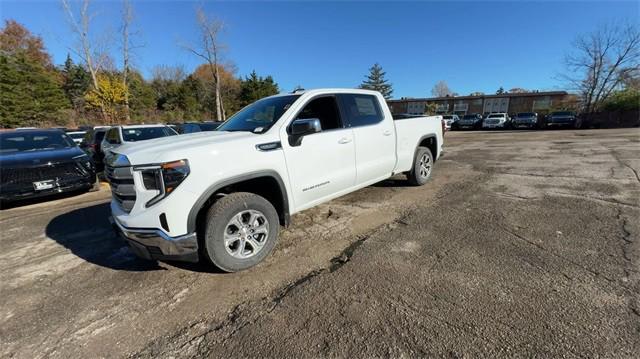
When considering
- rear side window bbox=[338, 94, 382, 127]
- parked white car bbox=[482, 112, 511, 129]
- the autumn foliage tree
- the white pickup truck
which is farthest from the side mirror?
parked white car bbox=[482, 112, 511, 129]

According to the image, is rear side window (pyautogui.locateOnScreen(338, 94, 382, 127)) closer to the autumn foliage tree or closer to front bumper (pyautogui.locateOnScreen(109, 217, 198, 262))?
front bumper (pyautogui.locateOnScreen(109, 217, 198, 262))

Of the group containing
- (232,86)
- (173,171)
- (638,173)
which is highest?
(232,86)

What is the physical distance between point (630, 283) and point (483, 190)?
3.22m

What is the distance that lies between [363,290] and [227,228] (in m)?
1.42

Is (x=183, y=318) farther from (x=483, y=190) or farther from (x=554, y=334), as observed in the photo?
(x=483, y=190)

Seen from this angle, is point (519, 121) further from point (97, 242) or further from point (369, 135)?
point (97, 242)

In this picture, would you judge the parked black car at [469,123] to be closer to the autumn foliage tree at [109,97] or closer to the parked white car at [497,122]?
the parked white car at [497,122]

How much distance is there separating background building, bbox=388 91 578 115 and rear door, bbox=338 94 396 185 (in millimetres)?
51899

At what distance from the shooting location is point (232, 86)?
46.5m

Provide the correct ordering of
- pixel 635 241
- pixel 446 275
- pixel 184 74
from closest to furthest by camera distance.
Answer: pixel 446 275, pixel 635 241, pixel 184 74

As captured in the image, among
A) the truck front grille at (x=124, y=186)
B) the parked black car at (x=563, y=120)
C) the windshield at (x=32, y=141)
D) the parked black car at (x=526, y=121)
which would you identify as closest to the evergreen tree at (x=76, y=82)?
the windshield at (x=32, y=141)

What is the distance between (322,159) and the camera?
3.71 meters

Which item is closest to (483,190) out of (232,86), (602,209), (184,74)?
(602,209)

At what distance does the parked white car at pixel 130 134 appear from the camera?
838 cm
